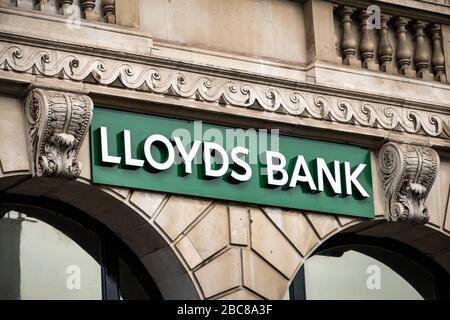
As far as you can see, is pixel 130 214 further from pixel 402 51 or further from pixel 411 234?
pixel 402 51

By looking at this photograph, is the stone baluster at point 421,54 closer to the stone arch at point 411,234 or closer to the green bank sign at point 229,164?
the green bank sign at point 229,164

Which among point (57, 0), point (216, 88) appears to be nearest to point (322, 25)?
point (216, 88)

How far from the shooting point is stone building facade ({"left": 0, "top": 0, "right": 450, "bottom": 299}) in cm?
1659

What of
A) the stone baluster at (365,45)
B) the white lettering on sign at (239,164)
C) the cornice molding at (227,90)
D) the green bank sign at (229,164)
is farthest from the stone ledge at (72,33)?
the stone baluster at (365,45)

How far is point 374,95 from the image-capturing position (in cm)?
1881

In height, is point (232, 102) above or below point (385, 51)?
below

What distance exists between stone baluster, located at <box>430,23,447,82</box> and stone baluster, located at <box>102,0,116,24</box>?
14.6 ft

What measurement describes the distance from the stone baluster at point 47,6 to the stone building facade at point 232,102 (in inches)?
0.9

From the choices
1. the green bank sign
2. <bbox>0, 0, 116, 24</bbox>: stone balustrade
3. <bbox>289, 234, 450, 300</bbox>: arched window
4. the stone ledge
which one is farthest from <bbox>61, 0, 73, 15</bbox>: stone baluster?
<bbox>289, 234, 450, 300</bbox>: arched window

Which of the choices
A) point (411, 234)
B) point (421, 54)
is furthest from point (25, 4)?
point (411, 234)

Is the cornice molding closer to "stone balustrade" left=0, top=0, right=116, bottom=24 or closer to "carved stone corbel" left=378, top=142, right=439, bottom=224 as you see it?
"carved stone corbel" left=378, top=142, right=439, bottom=224

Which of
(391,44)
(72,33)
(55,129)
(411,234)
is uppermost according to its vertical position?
(391,44)

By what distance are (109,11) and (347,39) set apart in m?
3.18

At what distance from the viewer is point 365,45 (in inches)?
757
